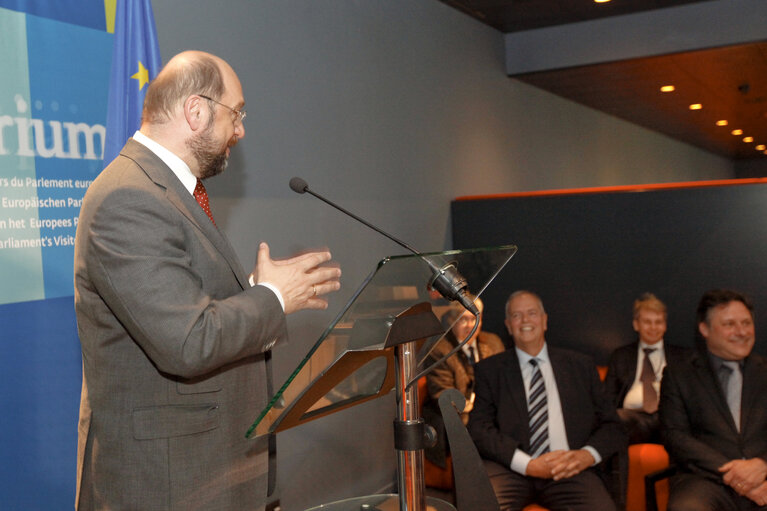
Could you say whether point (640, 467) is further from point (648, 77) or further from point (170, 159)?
point (648, 77)

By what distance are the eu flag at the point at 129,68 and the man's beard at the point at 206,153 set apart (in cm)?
95

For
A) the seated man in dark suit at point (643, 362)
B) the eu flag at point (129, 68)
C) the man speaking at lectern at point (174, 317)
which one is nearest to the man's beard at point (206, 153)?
the man speaking at lectern at point (174, 317)

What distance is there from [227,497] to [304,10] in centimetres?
307

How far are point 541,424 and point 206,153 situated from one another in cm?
218

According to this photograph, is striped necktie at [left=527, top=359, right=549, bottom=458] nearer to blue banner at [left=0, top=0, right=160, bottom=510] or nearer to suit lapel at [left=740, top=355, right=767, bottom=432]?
suit lapel at [left=740, top=355, right=767, bottom=432]

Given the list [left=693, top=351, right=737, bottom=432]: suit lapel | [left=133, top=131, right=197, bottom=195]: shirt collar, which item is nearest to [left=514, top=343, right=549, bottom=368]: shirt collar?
[left=693, top=351, right=737, bottom=432]: suit lapel

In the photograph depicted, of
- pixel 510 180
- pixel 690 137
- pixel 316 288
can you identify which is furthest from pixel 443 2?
pixel 690 137

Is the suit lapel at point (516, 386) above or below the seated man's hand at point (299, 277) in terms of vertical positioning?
below

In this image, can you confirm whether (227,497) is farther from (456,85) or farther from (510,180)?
(510,180)

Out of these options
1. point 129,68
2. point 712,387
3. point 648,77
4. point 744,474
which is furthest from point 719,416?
point 648,77

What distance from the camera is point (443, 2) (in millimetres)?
5680

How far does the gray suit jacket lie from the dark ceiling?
4.63 meters

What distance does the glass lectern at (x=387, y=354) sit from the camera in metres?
1.21

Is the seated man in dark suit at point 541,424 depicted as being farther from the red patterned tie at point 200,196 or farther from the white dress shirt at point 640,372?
the red patterned tie at point 200,196
